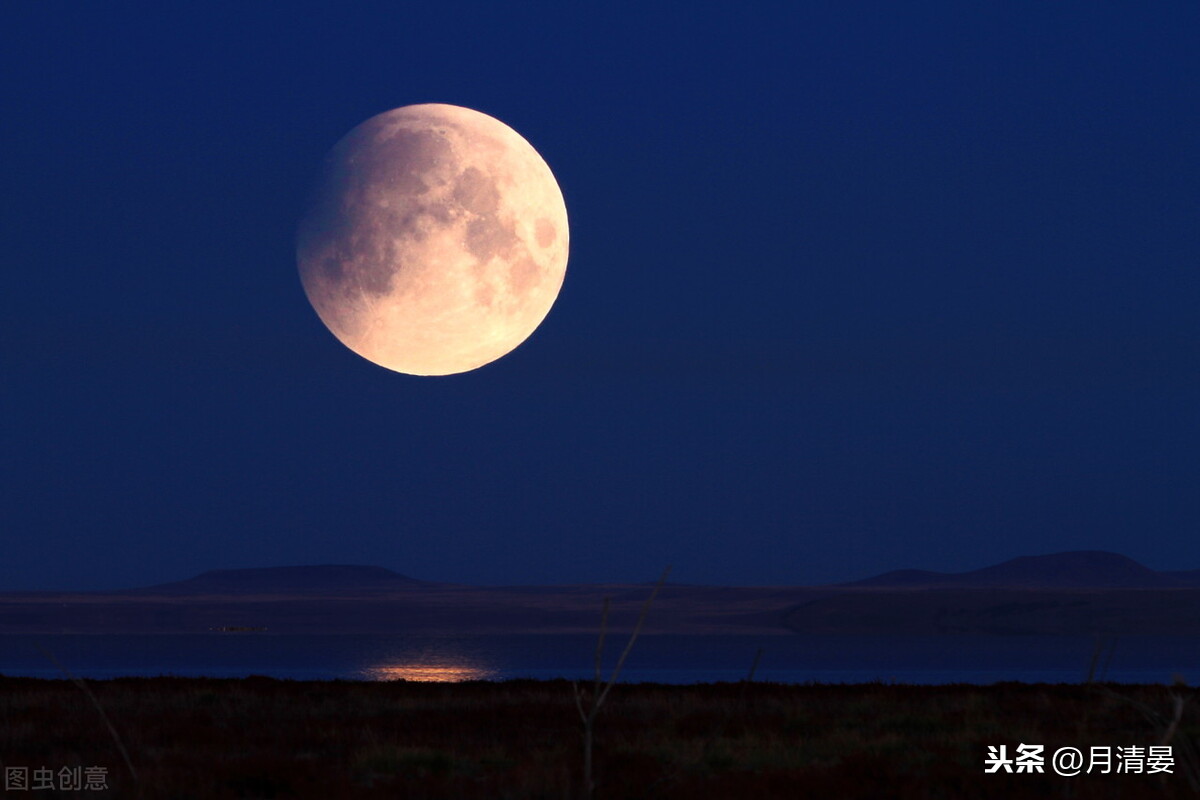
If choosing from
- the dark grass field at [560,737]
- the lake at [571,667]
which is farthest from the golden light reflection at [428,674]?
the dark grass field at [560,737]

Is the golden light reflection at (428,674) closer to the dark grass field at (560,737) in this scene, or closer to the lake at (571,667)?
the lake at (571,667)

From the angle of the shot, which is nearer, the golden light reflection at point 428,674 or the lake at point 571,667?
the golden light reflection at point 428,674

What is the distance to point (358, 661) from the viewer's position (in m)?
119

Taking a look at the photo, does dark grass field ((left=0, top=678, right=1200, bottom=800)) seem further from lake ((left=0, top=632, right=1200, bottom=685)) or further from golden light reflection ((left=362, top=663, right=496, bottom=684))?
golden light reflection ((left=362, top=663, right=496, bottom=684))

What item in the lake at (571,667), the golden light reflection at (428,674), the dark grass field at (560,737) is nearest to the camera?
the dark grass field at (560,737)

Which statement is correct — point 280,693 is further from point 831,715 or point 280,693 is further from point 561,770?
point 561,770

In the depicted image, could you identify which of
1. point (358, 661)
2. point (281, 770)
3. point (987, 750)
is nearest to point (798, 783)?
point (987, 750)

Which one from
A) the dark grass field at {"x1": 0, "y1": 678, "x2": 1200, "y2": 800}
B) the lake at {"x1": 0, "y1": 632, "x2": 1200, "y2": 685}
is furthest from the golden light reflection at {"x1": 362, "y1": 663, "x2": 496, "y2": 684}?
the dark grass field at {"x1": 0, "y1": 678, "x2": 1200, "y2": 800}

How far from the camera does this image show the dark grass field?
53.8ft

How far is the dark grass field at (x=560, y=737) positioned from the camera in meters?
16.4

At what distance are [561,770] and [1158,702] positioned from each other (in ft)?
56.9

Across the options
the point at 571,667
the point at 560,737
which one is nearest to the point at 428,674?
the point at 571,667

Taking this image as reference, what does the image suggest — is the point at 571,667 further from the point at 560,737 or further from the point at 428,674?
the point at 560,737

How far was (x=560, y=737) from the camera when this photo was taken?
23047 mm
